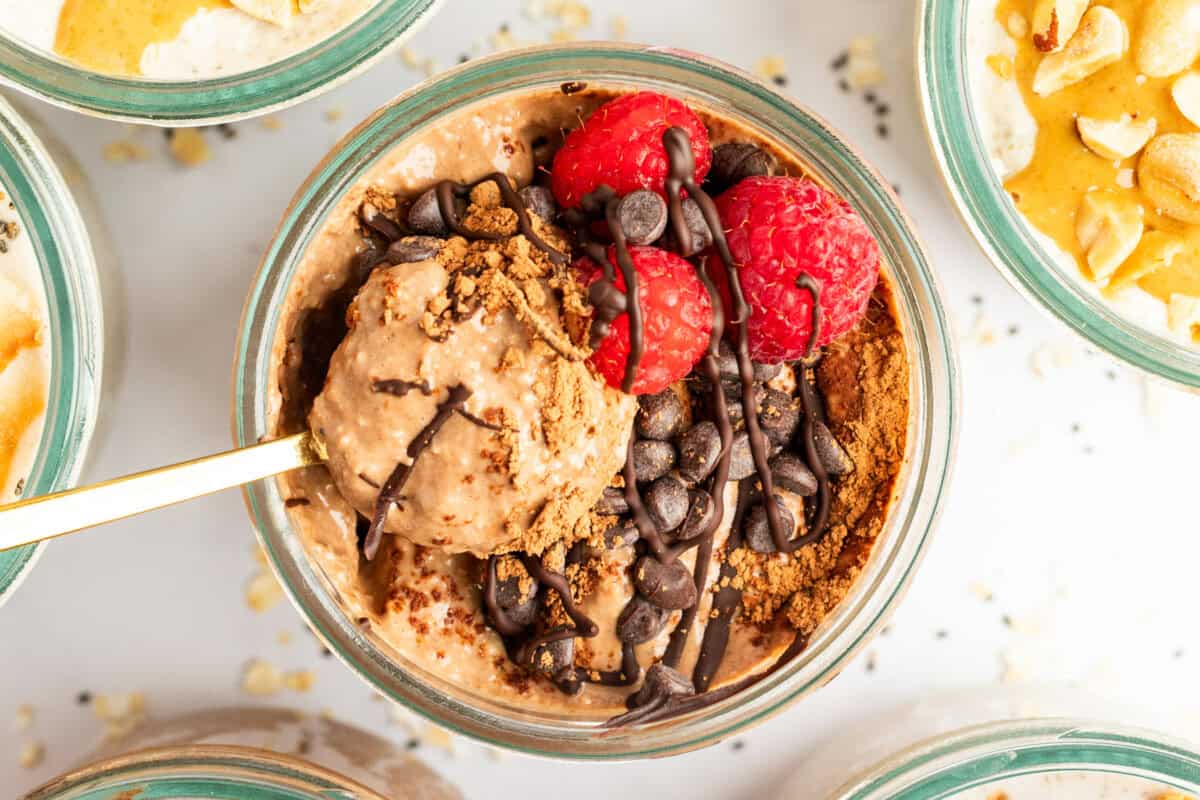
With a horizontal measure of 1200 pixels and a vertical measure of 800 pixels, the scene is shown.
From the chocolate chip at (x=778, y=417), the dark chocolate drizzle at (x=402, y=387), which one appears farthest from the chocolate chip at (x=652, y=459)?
the dark chocolate drizzle at (x=402, y=387)

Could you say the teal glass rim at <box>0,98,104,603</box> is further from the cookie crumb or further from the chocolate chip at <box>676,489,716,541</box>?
the chocolate chip at <box>676,489,716,541</box>

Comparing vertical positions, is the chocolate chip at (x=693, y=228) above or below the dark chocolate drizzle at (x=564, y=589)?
above

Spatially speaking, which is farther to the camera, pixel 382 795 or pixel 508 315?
pixel 382 795

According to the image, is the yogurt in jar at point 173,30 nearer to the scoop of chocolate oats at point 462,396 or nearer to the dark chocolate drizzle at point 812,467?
the scoop of chocolate oats at point 462,396

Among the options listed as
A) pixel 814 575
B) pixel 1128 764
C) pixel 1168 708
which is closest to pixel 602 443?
pixel 814 575

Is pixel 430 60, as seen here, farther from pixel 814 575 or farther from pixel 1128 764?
pixel 1128 764

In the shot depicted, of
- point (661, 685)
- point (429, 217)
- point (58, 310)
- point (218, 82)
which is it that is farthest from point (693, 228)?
point (58, 310)

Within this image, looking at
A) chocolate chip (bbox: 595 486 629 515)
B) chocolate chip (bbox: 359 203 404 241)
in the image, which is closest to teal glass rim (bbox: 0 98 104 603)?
chocolate chip (bbox: 359 203 404 241)
